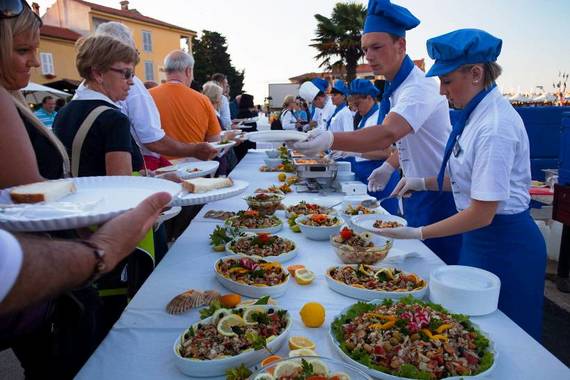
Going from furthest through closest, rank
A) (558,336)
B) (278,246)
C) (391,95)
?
(558,336)
(391,95)
(278,246)

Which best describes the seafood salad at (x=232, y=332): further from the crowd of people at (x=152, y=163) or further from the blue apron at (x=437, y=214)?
the blue apron at (x=437, y=214)

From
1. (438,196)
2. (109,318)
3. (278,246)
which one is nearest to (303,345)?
(278,246)

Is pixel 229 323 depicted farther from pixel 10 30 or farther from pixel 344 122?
pixel 344 122

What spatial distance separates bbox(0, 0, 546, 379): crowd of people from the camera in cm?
70

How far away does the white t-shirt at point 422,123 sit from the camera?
1.96 meters

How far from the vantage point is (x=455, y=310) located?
1191 mm

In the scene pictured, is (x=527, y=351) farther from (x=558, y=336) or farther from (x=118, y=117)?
(x=558, y=336)

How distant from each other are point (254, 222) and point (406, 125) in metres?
0.88

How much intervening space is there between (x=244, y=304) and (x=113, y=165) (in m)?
0.79

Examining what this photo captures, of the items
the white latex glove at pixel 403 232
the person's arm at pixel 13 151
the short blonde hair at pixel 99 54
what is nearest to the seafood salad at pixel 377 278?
the white latex glove at pixel 403 232

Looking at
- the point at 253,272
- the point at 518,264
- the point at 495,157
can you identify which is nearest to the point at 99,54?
the point at 253,272

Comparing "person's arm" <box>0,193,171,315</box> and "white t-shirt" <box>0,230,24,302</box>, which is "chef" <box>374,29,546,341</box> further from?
"white t-shirt" <box>0,230,24,302</box>

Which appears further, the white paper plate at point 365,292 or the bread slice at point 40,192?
the white paper plate at point 365,292


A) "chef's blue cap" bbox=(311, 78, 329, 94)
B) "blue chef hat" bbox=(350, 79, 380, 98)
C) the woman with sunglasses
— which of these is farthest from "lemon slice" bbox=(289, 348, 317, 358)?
"chef's blue cap" bbox=(311, 78, 329, 94)
